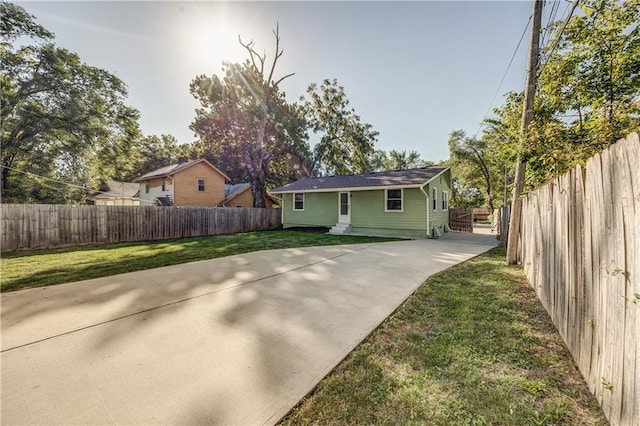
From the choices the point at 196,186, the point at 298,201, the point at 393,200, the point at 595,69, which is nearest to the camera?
the point at 595,69

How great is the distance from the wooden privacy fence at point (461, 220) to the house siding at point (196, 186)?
1893 centimetres

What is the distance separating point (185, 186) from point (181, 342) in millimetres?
19776

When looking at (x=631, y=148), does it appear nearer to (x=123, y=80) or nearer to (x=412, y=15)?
(x=412, y=15)

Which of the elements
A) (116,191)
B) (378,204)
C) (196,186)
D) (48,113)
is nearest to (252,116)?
(196,186)

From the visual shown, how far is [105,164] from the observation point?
19688mm

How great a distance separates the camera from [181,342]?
257cm

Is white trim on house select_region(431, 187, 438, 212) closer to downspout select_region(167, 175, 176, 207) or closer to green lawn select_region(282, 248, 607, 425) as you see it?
green lawn select_region(282, 248, 607, 425)

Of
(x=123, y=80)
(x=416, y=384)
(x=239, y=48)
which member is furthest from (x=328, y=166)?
(x=416, y=384)

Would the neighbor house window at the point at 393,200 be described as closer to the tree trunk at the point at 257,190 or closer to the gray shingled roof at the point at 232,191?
the tree trunk at the point at 257,190

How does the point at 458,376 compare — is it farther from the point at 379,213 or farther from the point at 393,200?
the point at 379,213

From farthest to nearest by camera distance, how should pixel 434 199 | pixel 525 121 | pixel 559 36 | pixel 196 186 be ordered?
pixel 196 186, pixel 434 199, pixel 559 36, pixel 525 121

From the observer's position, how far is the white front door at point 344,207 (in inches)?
537

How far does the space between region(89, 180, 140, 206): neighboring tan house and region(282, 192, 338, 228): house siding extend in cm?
1800

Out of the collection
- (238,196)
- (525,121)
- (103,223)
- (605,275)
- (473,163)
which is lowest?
(103,223)
